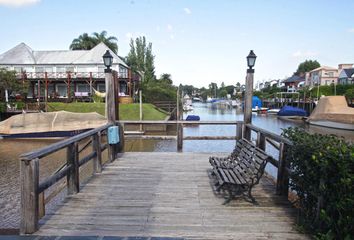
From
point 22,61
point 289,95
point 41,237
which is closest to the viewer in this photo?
point 41,237

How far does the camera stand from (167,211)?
168 inches

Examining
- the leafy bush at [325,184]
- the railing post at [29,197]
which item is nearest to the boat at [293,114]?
the leafy bush at [325,184]

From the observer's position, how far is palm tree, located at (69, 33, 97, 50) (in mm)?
55447

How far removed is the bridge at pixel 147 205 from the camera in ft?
11.6

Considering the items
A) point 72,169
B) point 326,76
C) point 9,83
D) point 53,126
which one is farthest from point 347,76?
point 72,169

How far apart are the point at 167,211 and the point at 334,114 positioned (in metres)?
34.6

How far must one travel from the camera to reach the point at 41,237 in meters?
3.43

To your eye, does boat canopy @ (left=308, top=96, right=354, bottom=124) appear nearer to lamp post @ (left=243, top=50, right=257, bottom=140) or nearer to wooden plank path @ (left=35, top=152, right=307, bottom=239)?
Result: lamp post @ (left=243, top=50, right=257, bottom=140)

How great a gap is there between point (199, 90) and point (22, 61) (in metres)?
138

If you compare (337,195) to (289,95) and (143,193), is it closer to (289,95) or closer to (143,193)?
(143,193)

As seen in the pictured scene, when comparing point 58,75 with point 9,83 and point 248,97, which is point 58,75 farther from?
point 248,97

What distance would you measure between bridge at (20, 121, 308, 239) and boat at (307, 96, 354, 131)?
3050 centimetres

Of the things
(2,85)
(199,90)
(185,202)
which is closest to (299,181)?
(185,202)

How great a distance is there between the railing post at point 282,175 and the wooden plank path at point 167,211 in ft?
0.63
